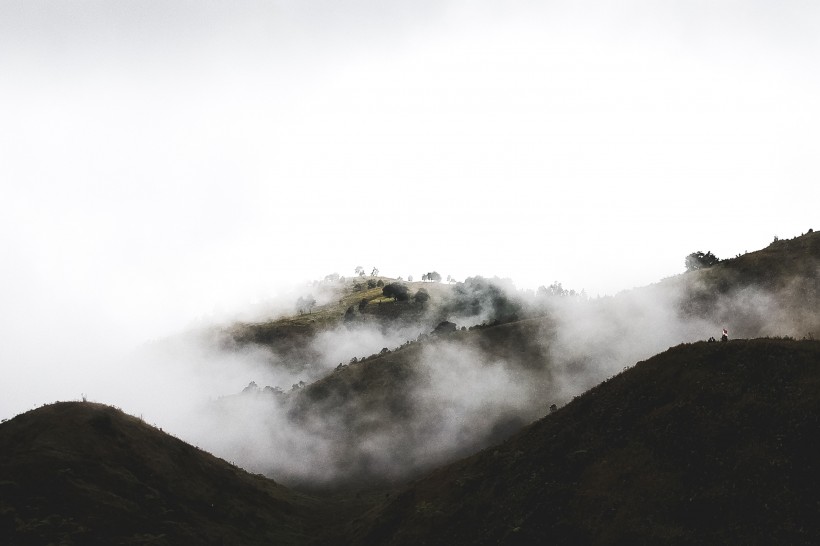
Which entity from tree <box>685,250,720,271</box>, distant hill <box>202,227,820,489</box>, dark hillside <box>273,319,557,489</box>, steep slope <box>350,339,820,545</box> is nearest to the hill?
steep slope <box>350,339,820,545</box>

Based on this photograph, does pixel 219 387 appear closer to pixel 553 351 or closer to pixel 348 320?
pixel 348 320

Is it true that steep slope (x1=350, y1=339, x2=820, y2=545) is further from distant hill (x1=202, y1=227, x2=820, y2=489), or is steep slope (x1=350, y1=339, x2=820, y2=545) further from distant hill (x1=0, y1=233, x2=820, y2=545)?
distant hill (x1=202, y1=227, x2=820, y2=489)

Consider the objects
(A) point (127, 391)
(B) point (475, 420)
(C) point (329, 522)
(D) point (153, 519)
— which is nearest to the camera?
(D) point (153, 519)

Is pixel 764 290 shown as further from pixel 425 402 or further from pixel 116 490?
pixel 116 490

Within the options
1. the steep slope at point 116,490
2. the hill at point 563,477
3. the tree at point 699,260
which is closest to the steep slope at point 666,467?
the hill at point 563,477

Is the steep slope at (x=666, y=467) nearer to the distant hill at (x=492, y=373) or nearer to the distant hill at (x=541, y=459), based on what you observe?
the distant hill at (x=541, y=459)

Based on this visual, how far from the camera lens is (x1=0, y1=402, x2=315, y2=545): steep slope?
32406 mm

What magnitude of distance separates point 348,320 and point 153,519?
159834 millimetres

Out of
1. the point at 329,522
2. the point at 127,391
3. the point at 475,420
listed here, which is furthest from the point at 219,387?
the point at 329,522

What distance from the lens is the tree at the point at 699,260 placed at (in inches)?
4984

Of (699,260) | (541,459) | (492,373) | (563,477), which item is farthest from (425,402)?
(699,260)

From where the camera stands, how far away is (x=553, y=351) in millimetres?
100438

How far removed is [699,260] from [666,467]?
12134cm

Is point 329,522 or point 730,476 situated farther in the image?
point 329,522
